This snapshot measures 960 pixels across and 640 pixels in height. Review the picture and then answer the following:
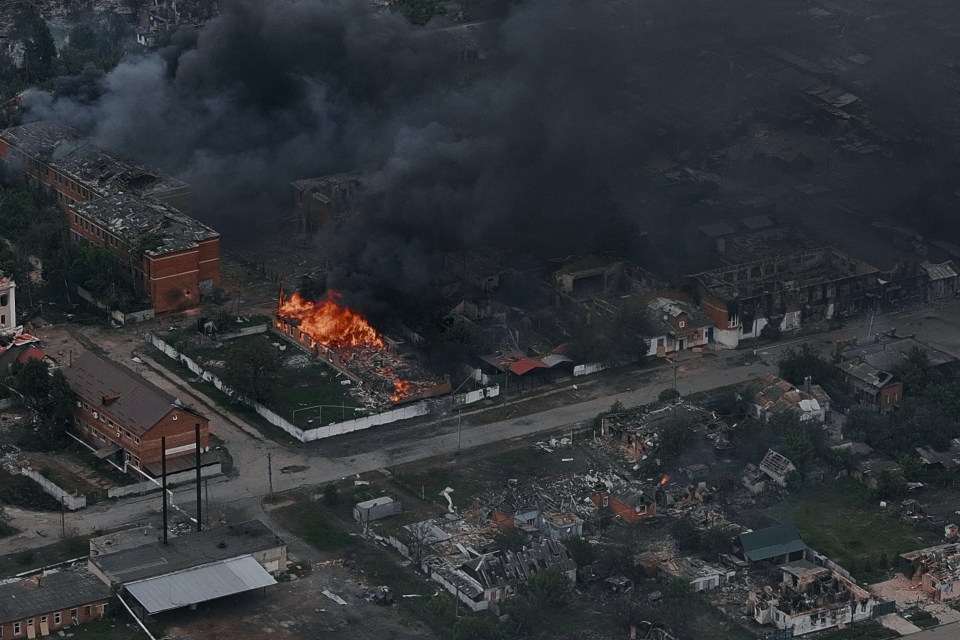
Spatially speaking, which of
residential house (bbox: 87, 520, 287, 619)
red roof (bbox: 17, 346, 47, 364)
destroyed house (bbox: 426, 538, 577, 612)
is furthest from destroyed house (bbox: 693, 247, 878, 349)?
red roof (bbox: 17, 346, 47, 364)

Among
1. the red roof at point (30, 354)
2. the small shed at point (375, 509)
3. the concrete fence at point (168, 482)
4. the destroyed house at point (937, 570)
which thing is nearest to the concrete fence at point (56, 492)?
the concrete fence at point (168, 482)

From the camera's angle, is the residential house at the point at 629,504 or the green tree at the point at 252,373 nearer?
the residential house at the point at 629,504

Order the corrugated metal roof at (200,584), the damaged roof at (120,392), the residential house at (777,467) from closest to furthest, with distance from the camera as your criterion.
Result: the corrugated metal roof at (200,584) → the damaged roof at (120,392) → the residential house at (777,467)

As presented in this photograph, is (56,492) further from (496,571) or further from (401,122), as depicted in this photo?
(401,122)

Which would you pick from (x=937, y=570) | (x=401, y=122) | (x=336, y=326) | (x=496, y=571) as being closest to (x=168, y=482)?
(x=496, y=571)

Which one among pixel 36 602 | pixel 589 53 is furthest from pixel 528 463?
pixel 589 53

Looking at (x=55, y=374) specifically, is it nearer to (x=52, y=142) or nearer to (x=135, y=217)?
(x=135, y=217)

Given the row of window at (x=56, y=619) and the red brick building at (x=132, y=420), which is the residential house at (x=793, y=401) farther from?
the row of window at (x=56, y=619)
